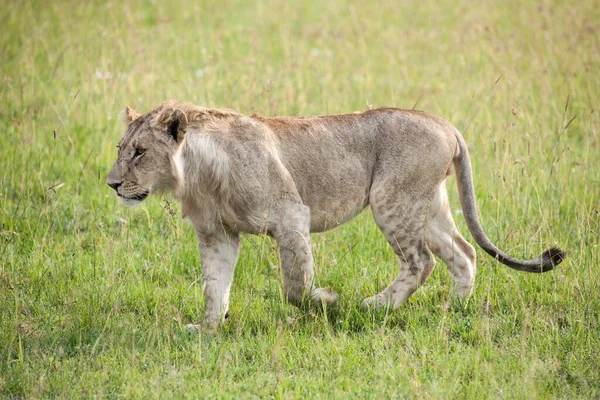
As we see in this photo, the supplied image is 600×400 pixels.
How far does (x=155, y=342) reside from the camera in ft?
15.9

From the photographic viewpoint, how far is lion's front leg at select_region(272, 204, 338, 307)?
489cm

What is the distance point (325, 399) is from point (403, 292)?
1312 millimetres

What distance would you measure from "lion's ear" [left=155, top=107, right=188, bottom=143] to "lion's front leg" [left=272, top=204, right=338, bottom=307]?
76 cm

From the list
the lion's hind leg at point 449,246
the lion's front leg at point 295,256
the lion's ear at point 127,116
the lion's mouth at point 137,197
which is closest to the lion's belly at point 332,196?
the lion's front leg at point 295,256

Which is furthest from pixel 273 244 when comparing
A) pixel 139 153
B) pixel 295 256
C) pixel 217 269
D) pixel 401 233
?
pixel 139 153

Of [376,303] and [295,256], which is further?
[376,303]

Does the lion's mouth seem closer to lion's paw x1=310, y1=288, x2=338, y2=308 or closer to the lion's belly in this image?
the lion's belly

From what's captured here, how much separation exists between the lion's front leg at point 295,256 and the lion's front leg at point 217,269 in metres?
0.39

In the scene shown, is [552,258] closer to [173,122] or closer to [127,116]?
[173,122]

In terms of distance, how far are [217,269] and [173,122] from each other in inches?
39.3

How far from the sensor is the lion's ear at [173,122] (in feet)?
15.6

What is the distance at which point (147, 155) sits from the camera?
15.8 ft

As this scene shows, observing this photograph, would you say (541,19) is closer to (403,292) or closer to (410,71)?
(410,71)

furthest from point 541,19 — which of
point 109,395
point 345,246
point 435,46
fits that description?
point 109,395
